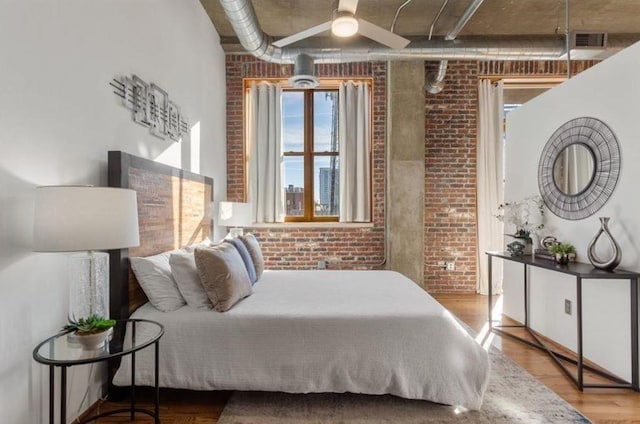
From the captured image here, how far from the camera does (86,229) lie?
159 centimetres

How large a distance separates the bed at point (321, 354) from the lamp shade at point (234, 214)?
199 cm

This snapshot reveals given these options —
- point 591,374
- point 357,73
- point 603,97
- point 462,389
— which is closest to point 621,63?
point 603,97

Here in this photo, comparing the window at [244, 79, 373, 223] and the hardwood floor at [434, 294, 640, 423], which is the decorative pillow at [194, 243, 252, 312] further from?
the window at [244, 79, 373, 223]

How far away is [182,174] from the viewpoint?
330 centimetres

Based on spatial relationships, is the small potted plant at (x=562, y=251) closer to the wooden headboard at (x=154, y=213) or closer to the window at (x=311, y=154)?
the window at (x=311, y=154)

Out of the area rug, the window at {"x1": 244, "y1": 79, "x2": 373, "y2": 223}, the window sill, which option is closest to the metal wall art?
the window at {"x1": 244, "y1": 79, "x2": 373, "y2": 223}

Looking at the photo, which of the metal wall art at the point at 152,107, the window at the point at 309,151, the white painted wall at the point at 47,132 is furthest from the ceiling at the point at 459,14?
the white painted wall at the point at 47,132

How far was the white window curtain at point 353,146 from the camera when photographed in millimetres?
5039

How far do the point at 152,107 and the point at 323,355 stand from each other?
2.31m

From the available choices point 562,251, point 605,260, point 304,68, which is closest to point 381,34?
point 304,68

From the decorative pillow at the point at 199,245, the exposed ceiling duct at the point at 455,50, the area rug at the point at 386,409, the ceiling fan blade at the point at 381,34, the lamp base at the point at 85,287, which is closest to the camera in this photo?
the lamp base at the point at 85,287

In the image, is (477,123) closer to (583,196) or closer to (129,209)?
(583,196)

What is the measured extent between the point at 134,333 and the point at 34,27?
1.60 metres

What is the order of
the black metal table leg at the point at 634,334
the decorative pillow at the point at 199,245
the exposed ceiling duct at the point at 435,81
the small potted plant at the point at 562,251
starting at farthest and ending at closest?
the exposed ceiling duct at the point at 435,81 → the decorative pillow at the point at 199,245 → the small potted plant at the point at 562,251 → the black metal table leg at the point at 634,334
